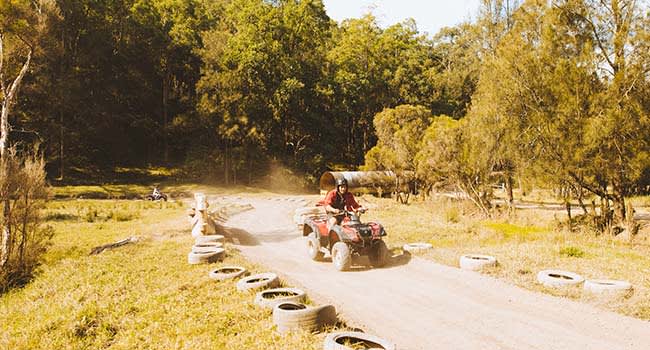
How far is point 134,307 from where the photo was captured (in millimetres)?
6898

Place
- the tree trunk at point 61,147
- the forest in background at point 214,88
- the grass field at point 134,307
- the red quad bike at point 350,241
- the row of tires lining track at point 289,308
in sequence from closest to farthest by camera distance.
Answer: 1. the row of tires lining track at point 289,308
2. the grass field at point 134,307
3. the red quad bike at point 350,241
4. the tree trunk at point 61,147
5. the forest in background at point 214,88

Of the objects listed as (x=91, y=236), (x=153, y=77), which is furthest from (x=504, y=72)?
(x=153, y=77)

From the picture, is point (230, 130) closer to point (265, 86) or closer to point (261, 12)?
point (265, 86)

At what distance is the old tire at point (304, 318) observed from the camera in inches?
215

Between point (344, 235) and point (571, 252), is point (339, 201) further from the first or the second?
point (571, 252)

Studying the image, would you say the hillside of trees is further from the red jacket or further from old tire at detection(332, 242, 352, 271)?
old tire at detection(332, 242, 352, 271)

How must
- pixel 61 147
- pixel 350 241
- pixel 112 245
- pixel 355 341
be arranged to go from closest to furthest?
pixel 355 341, pixel 350 241, pixel 112 245, pixel 61 147

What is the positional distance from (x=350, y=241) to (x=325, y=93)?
33759mm

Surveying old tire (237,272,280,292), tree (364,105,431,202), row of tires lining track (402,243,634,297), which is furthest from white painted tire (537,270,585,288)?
tree (364,105,431,202)

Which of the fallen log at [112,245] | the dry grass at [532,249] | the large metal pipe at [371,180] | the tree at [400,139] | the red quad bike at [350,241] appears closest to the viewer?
the dry grass at [532,249]

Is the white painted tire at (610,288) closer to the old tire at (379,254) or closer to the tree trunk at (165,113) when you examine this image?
the old tire at (379,254)

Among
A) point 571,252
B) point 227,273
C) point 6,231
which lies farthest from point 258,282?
point 571,252

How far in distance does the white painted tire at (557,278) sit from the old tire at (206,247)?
6945 mm

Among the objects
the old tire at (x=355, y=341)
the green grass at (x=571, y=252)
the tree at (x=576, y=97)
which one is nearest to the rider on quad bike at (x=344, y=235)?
the old tire at (x=355, y=341)
